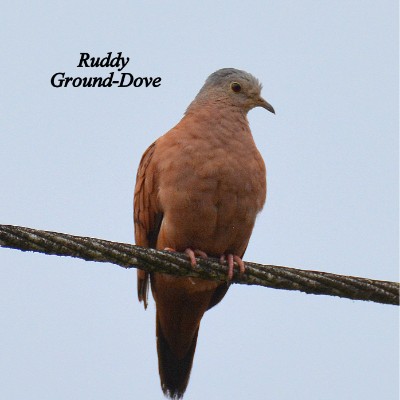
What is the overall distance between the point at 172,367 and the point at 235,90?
2.09 m

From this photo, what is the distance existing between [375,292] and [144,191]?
80.3 inches

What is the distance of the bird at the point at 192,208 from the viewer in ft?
16.7

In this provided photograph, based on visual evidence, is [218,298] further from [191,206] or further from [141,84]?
[141,84]

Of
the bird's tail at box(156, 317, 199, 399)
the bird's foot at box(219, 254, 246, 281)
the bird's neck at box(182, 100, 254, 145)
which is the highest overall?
the bird's neck at box(182, 100, 254, 145)

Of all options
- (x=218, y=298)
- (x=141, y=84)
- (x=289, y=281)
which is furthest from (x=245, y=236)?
(x=141, y=84)

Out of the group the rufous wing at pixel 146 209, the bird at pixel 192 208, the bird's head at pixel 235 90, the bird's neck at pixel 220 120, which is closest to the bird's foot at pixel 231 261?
the bird at pixel 192 208

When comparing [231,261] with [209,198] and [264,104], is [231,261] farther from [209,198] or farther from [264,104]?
[264,104]

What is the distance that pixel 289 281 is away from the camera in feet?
12.6

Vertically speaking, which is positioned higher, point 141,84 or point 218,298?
point 141,84

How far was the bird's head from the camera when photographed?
6070mm

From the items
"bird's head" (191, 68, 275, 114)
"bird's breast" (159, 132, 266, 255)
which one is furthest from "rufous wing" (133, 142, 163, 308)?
"bird's head" (191, 68, 275, 114)

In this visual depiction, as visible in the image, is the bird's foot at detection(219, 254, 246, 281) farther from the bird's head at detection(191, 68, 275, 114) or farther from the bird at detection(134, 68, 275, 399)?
the bird's head at detection(191, 68, 275, 114)

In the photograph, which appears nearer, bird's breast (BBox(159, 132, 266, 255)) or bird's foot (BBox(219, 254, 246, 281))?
bird's foot (BBox(219, 254, 246, 281))

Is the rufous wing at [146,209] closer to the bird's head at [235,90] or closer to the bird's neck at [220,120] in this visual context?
the bird's neck at [220,120]
